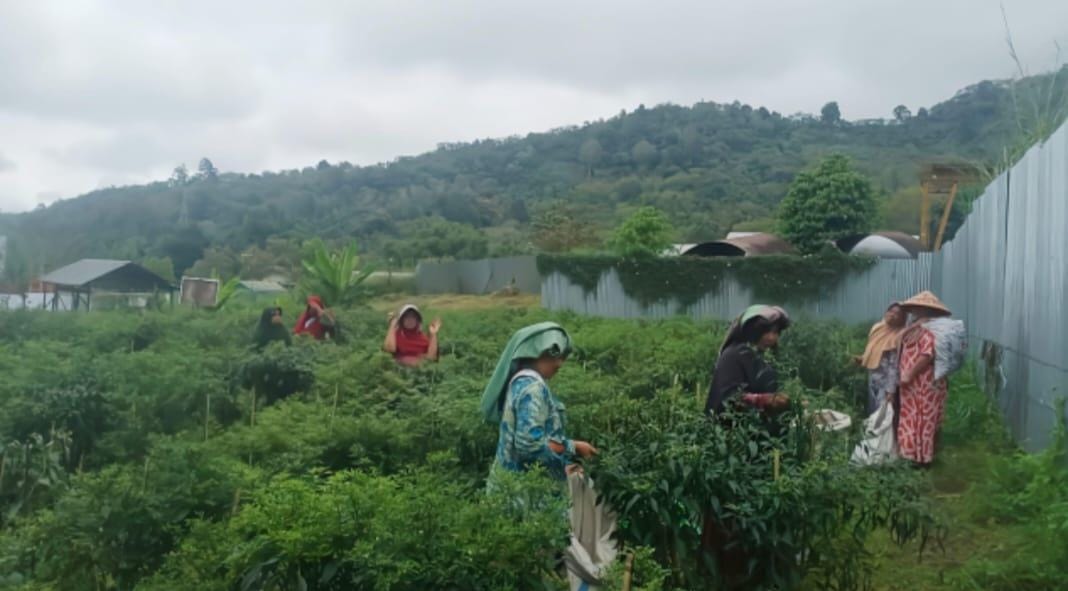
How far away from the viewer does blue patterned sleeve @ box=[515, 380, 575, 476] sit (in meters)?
4.28

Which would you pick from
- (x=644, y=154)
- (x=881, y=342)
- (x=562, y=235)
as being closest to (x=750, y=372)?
(x=881, y=342)

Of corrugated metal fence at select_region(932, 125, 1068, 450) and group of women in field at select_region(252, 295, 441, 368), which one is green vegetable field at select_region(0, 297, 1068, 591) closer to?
corrugated metal fence at select_region(932, 125, 1068, 450)

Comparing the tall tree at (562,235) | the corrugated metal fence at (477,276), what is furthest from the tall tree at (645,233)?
the tall tree at (562,235)

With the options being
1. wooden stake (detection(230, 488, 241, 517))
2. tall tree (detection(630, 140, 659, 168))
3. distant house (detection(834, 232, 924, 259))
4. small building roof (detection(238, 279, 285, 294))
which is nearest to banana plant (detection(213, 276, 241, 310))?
small building roof (detection(238, 279, 285, 294))

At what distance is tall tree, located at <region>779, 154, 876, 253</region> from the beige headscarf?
21654 millimetres

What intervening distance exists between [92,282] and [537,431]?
1651 cm

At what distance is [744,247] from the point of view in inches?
989

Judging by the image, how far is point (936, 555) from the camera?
20.0ft

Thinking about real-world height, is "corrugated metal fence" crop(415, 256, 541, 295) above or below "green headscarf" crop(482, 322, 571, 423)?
above

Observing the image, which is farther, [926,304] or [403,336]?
[403,336]

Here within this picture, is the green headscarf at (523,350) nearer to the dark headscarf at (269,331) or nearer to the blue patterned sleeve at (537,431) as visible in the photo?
the blue patterned sleeve at (537,431)

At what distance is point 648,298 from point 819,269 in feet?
11.8

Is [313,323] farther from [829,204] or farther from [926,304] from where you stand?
[829,204]

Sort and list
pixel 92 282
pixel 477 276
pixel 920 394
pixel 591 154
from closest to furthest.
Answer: pixel 920 394, pixel 92 282, pixel 477 276, pixel 591 154
